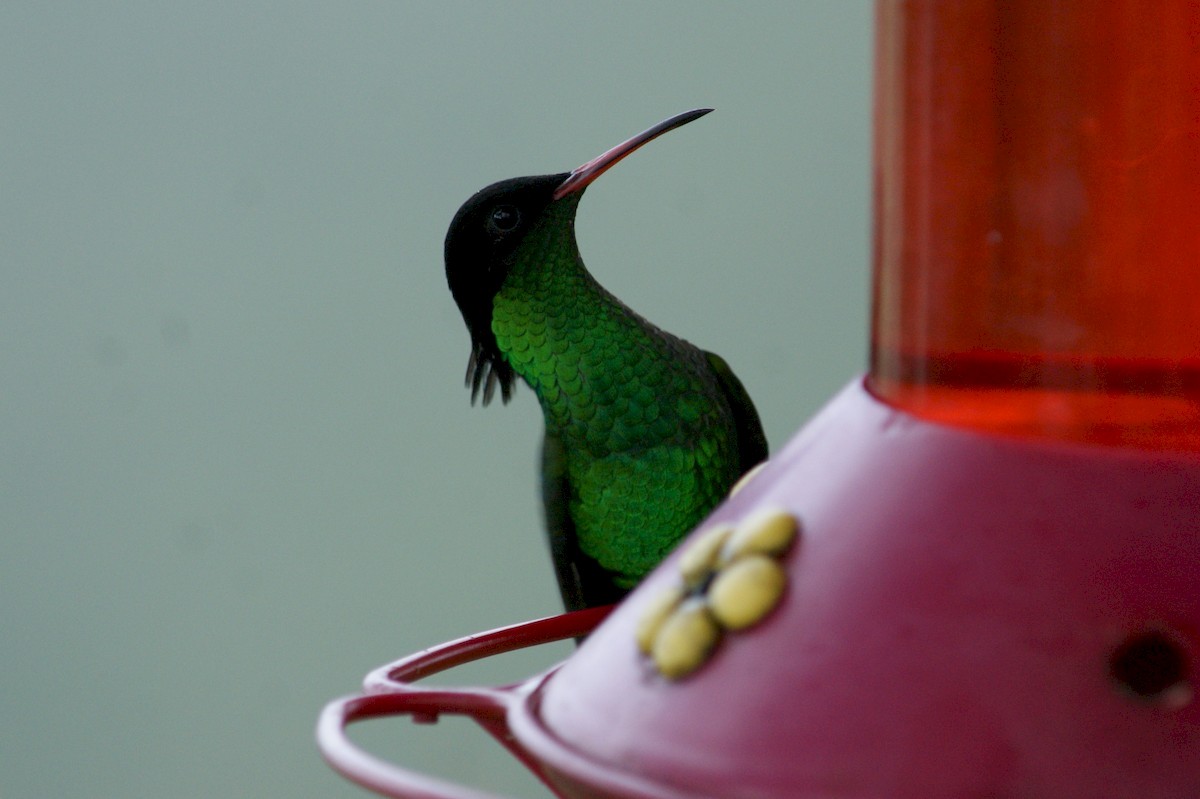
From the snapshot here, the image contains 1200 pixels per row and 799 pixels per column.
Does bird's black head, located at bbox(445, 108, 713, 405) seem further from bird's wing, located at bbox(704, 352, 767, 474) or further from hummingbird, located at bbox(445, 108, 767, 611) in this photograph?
bird's wing, located at bbox(704, 352, 767, 474)

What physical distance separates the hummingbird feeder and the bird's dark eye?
0.71m

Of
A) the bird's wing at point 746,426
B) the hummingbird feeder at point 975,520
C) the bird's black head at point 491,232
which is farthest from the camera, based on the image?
the bird's wing at point 746,426

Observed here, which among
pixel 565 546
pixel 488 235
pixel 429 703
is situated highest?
pixel 488 235

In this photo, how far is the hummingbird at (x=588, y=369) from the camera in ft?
3.73

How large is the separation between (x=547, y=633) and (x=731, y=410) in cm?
68

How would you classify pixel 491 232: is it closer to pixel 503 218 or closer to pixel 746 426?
pixel 503 218

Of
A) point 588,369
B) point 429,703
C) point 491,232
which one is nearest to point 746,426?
point 588,369

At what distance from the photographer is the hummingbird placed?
1.14 metres

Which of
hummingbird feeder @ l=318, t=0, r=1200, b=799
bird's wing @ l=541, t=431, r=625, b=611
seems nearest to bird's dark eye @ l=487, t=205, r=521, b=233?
bird's wing @ l=541, t=431, r=625, b=611

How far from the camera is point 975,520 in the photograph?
0.33m

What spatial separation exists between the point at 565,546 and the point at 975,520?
951 mm

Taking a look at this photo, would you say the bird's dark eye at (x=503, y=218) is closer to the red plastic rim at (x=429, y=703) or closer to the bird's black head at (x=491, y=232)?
the bird's black head at (x=491, y=232)

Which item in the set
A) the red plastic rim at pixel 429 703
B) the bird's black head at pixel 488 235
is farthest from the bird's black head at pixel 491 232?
the red plastic rim at pixel 429 703

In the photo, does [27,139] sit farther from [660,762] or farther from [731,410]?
[660,762]
